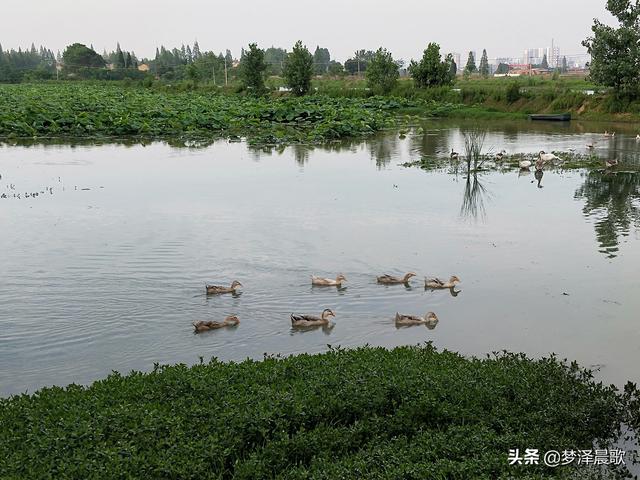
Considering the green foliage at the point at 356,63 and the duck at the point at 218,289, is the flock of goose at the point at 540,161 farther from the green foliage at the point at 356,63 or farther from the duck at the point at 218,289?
the green foliage at the point at 356,63

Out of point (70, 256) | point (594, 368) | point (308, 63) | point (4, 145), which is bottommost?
point (594, 368)

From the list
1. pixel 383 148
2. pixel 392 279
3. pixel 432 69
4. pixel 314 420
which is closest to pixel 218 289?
pixel 392 279

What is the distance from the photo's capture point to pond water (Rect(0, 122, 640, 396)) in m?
7.02

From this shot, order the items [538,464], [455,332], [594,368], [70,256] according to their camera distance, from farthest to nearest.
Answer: [70,256] < [455,332] < [594,368] < [538,464]

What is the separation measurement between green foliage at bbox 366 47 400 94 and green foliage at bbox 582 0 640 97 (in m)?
15.6

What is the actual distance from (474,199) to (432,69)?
3166 cm

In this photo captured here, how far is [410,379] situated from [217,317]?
115 inches

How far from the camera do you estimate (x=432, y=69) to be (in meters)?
43.9

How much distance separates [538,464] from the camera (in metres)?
4.61

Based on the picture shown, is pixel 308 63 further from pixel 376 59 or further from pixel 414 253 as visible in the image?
pixel 414 253

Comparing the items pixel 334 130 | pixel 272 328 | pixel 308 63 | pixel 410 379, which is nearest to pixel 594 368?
pixel 410 379

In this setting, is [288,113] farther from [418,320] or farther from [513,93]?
[418,320]

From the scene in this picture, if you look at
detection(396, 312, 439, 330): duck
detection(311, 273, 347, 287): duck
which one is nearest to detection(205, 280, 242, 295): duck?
detection(311, 273, 347, 287): duck

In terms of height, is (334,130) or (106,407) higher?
(334,130)
